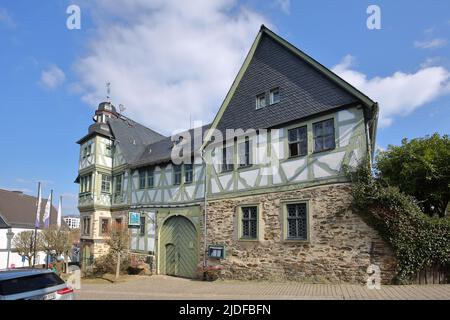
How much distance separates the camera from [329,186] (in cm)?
1173

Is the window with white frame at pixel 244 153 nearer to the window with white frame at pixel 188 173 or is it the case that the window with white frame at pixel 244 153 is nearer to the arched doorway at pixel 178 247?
the window with white frame at pixel 188 173

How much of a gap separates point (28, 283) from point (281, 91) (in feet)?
36.1

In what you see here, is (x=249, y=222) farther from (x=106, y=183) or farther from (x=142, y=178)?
(x=106, y=183)

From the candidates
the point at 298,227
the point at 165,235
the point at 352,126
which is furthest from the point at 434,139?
the point at 165,235

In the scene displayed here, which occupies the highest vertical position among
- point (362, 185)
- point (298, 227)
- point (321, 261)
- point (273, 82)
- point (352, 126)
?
point (273, 82)

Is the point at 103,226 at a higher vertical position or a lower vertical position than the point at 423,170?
lower

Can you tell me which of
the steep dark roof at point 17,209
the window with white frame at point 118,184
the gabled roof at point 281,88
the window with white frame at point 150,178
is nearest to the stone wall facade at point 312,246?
the gabled roof at point 281,88

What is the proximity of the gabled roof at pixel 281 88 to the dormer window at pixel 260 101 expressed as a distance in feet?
0.62

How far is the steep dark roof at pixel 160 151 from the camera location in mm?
19688

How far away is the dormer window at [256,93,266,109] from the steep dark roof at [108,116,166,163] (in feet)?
37.1

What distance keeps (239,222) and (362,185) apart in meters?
5.53

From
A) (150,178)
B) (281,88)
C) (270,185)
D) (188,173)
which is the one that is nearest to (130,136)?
(150,178)

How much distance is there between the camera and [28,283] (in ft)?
22.4
